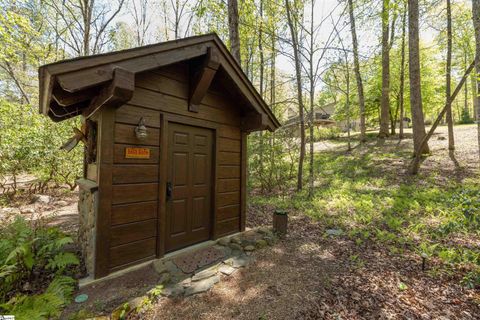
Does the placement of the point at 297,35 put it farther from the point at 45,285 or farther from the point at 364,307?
the point at 45,285

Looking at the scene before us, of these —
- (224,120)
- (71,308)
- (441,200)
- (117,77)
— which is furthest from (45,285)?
(441,200)

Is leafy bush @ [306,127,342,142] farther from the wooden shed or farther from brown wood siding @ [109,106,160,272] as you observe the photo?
brown wood siding @ [109,106,160,272]

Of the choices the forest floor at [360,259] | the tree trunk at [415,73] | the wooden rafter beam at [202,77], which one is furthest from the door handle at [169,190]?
the tree trunk at [415,73]

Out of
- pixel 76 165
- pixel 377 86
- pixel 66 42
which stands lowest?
pixel 76 165

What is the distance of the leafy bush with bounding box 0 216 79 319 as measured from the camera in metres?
2.04

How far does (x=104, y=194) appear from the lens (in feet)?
9.16

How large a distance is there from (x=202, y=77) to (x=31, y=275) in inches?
140

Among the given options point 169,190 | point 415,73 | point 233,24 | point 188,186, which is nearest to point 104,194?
point 169,190

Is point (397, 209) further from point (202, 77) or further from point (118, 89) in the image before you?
point (118, 89)

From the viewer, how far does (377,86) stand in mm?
14141

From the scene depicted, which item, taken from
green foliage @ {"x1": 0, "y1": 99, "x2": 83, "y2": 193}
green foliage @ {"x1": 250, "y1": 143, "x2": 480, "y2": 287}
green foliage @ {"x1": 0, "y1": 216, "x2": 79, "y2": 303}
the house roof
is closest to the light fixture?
the house roof

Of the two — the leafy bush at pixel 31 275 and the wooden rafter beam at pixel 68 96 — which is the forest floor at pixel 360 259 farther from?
the wooden rafter beam at pixel 68 96

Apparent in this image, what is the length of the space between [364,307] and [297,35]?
23.9 feet

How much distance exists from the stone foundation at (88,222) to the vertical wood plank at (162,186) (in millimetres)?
827
